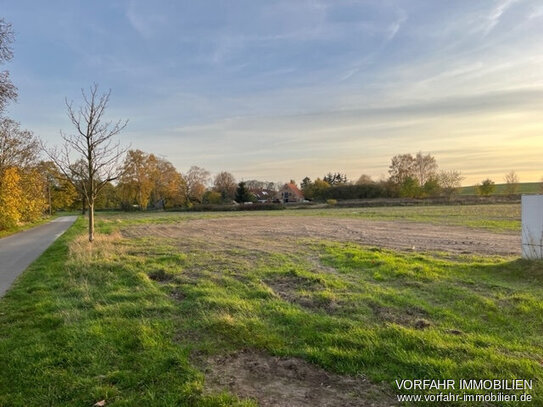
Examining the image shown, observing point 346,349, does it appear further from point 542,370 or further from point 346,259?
point 346,259

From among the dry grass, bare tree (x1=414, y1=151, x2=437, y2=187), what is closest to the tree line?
bare tree (x1=414, y1=151, x2=437, y2=187)

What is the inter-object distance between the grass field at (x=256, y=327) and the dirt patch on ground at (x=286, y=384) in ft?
0.17

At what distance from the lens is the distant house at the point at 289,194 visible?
124 meters

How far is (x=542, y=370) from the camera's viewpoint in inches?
169

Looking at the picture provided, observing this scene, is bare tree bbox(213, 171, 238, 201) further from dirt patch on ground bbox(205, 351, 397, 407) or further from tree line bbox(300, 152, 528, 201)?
dirt patch on ground bbox(205, 351, 397, 407)

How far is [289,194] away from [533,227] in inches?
4597

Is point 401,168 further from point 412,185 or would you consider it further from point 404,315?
point 404,315

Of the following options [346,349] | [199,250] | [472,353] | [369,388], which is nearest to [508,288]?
[472,353]

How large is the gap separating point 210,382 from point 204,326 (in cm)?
190

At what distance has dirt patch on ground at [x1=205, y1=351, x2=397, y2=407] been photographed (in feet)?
12.7

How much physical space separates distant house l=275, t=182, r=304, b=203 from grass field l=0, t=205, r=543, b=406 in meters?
113

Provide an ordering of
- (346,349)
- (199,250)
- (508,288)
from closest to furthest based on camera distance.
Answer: (346,349)
(508,288)
(199,250)

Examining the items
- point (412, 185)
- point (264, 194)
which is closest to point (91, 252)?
point (412, 185)

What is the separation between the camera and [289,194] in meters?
127
